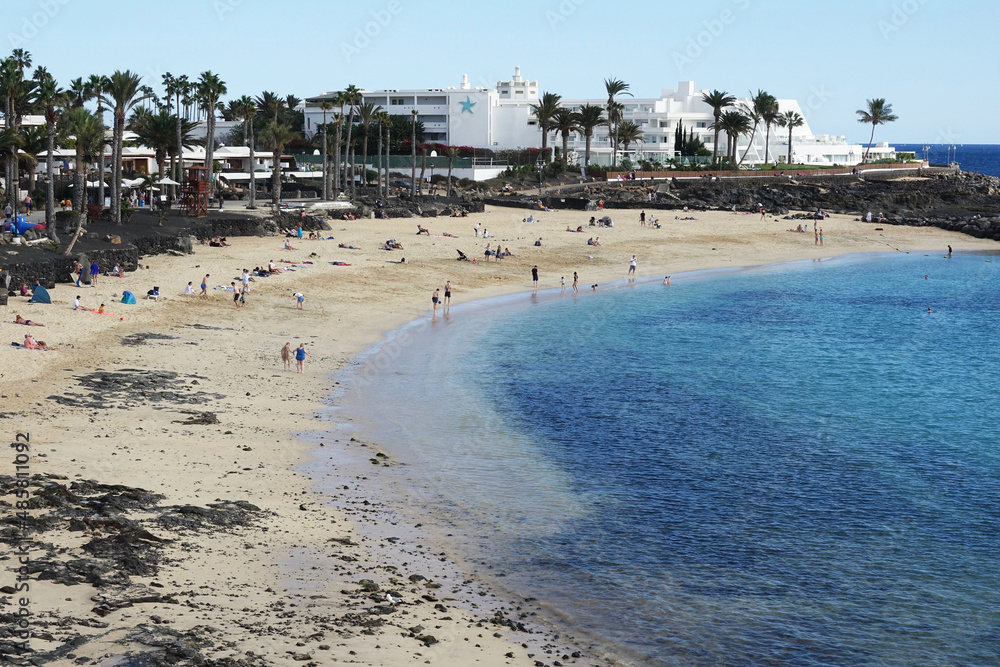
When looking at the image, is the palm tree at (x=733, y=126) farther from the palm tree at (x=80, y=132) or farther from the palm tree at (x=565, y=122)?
the palm tree at (x=80, y=132)

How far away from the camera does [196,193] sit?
5953 cm

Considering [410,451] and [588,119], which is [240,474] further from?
[588,119]

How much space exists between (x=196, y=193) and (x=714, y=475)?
1760 inches

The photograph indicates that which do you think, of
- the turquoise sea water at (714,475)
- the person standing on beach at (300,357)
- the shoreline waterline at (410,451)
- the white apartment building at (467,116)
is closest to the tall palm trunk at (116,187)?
the shoreline waterline at (410,451)

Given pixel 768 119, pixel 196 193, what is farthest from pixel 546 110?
pixel 196 193

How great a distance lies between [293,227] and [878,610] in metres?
51.7

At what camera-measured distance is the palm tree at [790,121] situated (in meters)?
130

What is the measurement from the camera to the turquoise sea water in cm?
1641

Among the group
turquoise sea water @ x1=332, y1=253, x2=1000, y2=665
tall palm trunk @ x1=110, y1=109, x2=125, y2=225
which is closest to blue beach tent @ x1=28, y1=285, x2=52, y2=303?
turquoise sea water @ x1=332, y1=253, x2=1000, y2=665

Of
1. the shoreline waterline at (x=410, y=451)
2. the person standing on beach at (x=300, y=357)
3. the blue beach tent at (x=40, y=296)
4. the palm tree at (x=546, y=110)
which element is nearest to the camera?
the shoreline waterline at (x=410, y=451)

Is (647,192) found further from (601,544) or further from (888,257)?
(601,544)

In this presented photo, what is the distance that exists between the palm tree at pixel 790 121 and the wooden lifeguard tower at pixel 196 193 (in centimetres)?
9018

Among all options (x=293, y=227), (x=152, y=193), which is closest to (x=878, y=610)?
(x=293, y=227)

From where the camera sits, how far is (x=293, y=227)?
63.0 m
